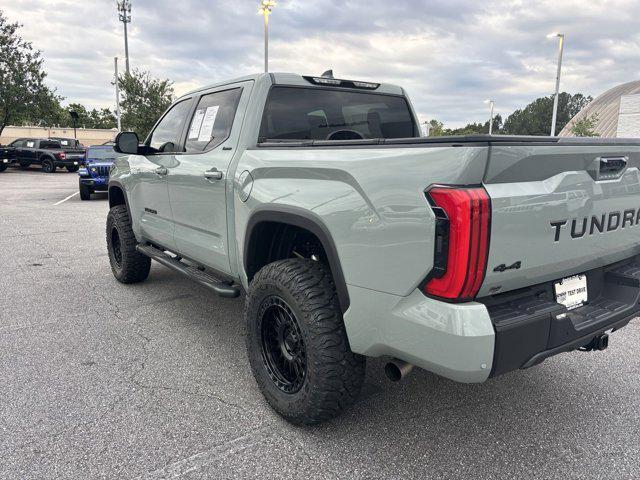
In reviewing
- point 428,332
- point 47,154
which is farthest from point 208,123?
point 47,154

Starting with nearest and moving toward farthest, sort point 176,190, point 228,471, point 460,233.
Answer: point 460,233, point 228,471, point 176,190

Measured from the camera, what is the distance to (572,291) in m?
2.34

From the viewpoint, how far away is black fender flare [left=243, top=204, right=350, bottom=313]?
2309mm

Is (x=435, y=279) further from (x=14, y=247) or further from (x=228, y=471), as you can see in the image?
(x=14, y=247)

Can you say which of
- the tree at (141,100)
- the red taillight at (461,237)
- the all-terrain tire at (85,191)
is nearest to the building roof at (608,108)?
the tree at (141,100)

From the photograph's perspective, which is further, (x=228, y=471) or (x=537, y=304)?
(x=228, y=471)

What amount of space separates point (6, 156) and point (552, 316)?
29.9m

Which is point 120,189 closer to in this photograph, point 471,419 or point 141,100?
point 471,419

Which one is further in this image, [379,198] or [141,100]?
[141,100]

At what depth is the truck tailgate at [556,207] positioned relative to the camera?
6.16ft

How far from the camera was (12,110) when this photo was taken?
96.3ft

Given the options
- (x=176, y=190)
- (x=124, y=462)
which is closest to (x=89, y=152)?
(x=176, y=190)

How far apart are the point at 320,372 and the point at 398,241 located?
807 millimetres

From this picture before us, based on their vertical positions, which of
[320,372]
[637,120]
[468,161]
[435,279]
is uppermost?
[637,120]
